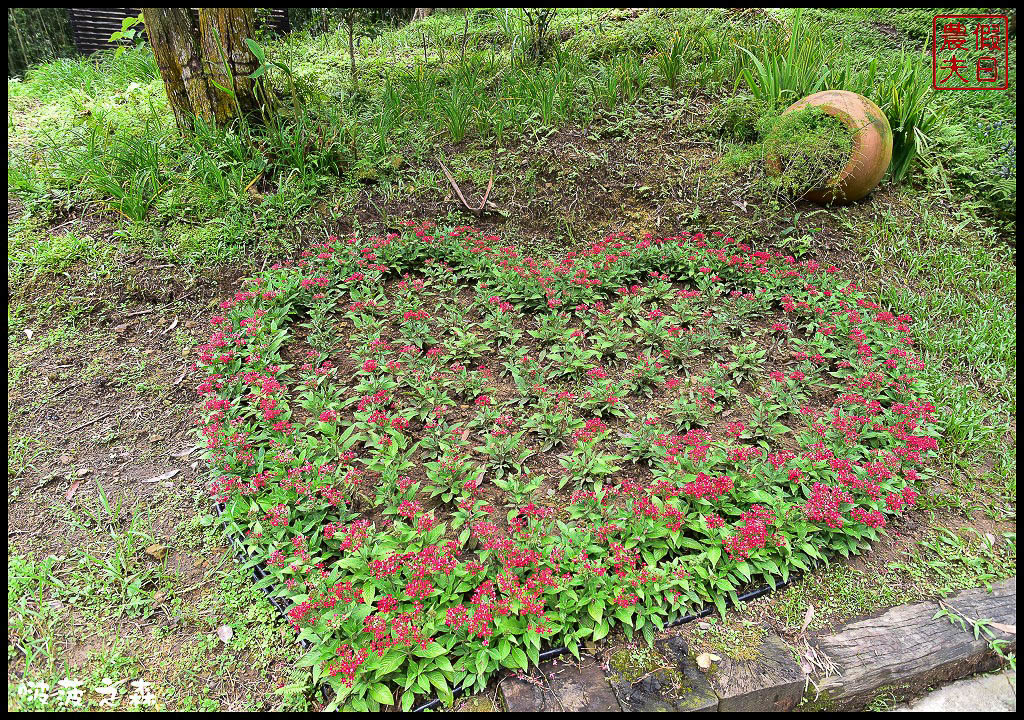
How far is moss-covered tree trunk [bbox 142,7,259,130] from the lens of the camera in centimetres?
410

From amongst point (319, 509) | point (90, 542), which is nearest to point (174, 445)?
point (90, 542)

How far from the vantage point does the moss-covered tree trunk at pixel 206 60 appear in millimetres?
4102

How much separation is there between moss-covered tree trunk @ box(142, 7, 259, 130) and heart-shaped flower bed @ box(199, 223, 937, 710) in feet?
4.91

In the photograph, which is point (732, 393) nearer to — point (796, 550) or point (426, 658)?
point (796, 550)

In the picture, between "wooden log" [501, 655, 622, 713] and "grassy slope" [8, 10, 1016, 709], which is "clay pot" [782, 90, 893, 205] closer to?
"grassy slope" [8, 10, 1016, 709]

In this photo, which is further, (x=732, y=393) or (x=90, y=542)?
(x=732, y=393)

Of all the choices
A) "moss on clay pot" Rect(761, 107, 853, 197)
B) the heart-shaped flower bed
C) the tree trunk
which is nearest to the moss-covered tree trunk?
the tree trunk

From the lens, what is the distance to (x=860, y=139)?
4031 mm

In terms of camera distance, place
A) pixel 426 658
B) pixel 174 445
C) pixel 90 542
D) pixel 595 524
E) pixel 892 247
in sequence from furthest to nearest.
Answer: pixel 892 247
pixel 174 445
pixel 90 542
pixel 595 524
pixel 426 658

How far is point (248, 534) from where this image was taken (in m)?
2.49

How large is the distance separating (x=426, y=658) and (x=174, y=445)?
5.65 feet

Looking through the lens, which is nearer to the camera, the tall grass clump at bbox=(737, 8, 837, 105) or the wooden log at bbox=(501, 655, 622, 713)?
the wooden log at bbox=(501, 655, 622, 713)

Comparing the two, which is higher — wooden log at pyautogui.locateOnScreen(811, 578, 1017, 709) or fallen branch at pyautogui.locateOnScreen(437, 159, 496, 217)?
fallen branch at pyautogui.locateOnScreen(437, 159, 496, 217)

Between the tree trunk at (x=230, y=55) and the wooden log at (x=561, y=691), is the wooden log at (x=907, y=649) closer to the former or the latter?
the wooden log at (x=561, y=691)
